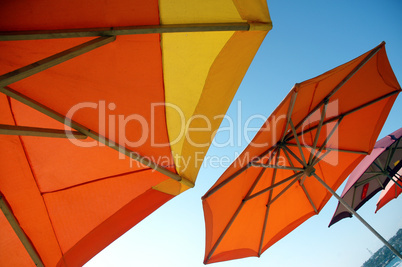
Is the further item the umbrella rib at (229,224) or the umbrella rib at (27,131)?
the umbrella rib at (229,224)

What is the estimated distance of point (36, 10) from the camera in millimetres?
1916

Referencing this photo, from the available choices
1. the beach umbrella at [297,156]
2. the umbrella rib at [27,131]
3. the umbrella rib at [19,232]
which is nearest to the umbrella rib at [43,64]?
the umbrella rib at [27,131]

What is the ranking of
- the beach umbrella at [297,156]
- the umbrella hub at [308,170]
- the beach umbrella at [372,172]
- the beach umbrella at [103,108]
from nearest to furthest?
the beach umbrella at [103,108] < the beach umbrella at [297,156] < the umbrella hub at [308,170] < the beach umbrella at [372,172]

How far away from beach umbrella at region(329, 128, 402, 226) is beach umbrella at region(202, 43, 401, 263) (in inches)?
46.4

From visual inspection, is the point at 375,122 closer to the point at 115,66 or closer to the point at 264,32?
the point at 264,32

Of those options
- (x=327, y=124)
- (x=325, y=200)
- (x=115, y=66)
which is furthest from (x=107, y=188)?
(x=325, y=200)

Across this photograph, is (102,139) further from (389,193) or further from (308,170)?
(389,193)

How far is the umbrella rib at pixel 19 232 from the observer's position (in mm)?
2814

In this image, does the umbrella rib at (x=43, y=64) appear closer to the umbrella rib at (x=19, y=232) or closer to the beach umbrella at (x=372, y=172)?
the umbrella rib at (x=19, y=232)

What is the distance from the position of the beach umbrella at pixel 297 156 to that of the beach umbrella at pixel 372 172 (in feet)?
3.87

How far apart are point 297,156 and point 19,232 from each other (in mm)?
3933

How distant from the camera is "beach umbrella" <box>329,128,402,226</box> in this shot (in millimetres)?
5930

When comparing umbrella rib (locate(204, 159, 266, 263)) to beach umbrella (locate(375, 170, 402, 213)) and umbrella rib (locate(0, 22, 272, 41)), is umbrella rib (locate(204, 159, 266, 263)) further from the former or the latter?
beach umbrella (locate(375, 170, 402, 213))

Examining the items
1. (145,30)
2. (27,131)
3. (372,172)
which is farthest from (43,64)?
(372,172)
